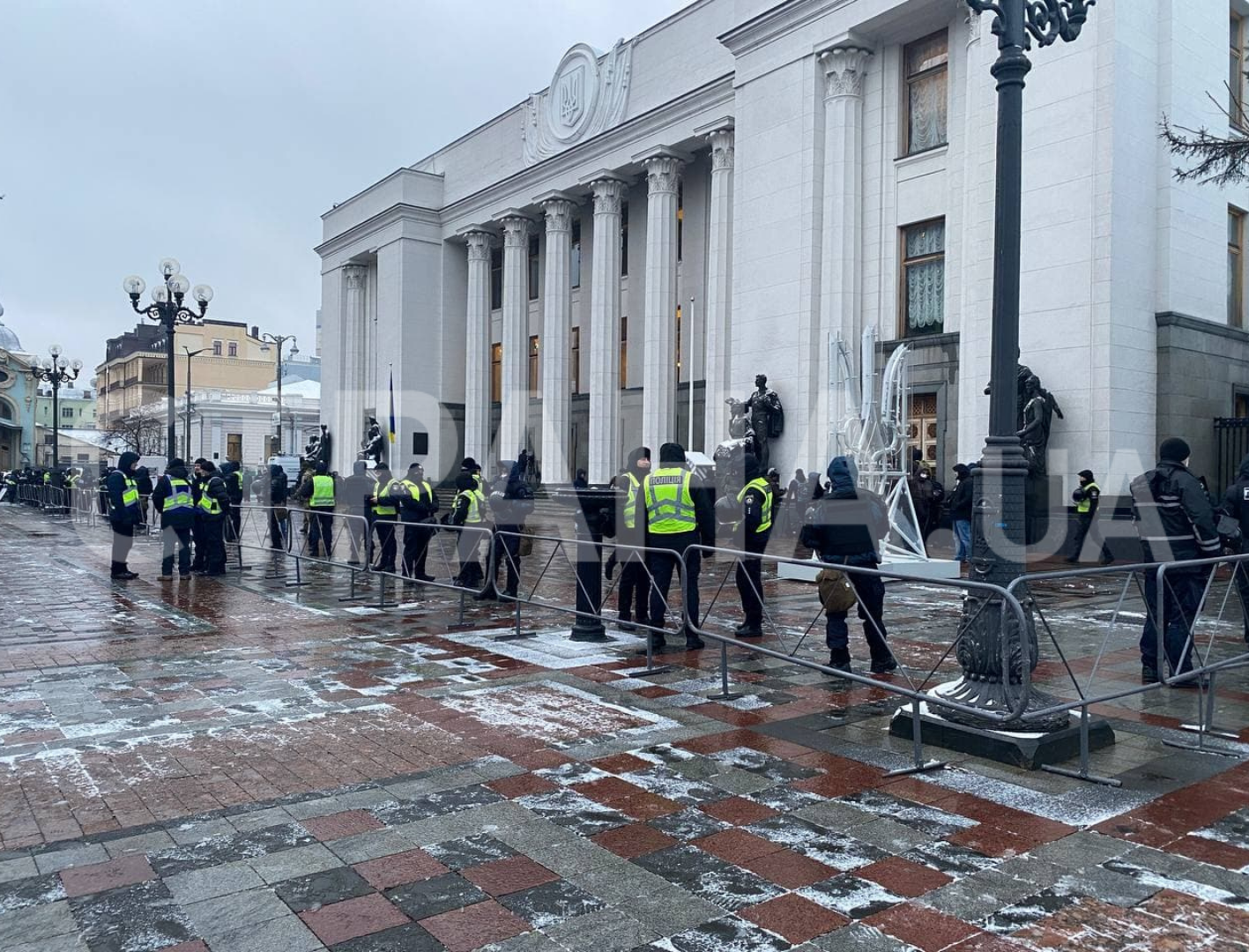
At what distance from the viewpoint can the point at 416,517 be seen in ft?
47.4

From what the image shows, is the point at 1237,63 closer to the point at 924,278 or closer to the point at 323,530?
the point at 924,278

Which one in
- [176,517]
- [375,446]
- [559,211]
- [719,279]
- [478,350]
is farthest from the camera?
[478,350]

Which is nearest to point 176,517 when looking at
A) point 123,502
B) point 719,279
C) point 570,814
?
point 123,502

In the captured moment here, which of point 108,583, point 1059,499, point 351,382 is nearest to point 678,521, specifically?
point 108,583

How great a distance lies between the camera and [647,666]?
8.30 meters

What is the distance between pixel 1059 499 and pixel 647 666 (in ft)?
43.4

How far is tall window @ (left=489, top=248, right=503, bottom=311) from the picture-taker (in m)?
42.4

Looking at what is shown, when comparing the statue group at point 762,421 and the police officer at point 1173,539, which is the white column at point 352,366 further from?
the police officer at point 1173,539

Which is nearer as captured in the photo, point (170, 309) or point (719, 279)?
point (170, 309)

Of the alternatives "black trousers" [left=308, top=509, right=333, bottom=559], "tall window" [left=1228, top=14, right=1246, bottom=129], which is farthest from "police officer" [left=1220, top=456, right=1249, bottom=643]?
"tall window" [left=1228, top=14, right=1246, bottom=129]

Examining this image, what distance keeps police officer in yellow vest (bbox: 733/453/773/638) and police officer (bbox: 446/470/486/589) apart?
3.99 metres

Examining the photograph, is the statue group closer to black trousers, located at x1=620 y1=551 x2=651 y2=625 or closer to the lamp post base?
black trousers, located at x1=620 y1=551 x2=651 y2=625

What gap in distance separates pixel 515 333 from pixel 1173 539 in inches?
1267

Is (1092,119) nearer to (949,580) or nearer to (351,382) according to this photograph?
(949,580)
